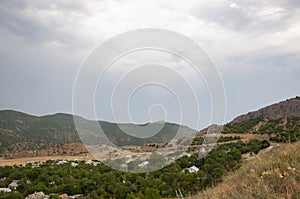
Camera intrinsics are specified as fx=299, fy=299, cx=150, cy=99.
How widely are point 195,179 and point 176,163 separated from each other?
8.83 meters

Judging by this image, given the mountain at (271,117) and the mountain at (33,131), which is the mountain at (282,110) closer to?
the mountain at (271,117)

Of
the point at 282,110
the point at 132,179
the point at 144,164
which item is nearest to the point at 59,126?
the point at 282,110

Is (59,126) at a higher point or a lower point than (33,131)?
higher

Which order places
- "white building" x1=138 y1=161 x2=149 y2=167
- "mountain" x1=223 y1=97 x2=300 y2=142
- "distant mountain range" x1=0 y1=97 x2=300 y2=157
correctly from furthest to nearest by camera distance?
"mountain" x1=223 y1=97 x2=300 y2=142
"distant mountain range" x1=0 y1=97 x2=300 y2=157
"white building" x1=138 y1=161 x2=149 y2=167

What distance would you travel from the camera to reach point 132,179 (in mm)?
26875

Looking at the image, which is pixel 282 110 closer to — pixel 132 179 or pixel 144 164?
pixel 144 164

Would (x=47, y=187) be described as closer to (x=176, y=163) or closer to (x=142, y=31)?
(x=176, y=163)

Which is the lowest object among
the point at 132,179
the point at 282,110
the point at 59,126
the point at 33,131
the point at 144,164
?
the point at 132,179

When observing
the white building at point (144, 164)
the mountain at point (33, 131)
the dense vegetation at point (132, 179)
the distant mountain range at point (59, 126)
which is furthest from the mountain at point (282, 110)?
the mountain at point (33, 131)

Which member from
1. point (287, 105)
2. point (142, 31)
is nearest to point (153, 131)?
point (142, 31)

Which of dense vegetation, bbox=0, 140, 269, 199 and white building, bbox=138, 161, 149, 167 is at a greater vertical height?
white building, bbox=138, 161, 149, 167

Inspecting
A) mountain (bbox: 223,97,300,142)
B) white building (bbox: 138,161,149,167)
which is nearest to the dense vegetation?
white building (bbox: 138,161,149,167)

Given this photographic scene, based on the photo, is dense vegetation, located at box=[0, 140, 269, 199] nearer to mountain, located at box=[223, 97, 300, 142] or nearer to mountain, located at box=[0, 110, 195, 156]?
mountain, located at box=[223, 97, 300, 142]

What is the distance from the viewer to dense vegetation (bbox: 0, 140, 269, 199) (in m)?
21.6
